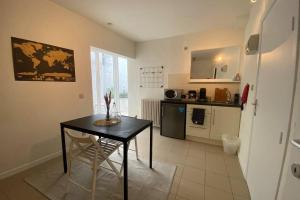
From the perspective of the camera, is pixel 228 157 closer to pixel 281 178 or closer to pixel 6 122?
pixel 281 178

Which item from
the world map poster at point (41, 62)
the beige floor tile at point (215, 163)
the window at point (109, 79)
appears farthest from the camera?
the window at point (109, 79)

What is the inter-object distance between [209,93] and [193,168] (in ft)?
6.17

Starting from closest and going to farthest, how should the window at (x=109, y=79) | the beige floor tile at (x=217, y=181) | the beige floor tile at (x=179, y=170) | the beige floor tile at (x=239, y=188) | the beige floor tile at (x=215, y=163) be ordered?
the beige floor tile at (x=239, y=188) < the beige floor tile at (x=217, y=181) < the beige floor tile at (x=179, y=170) < the beige floor tile at (x=215, y=163) < the window at (x=109, y=79)

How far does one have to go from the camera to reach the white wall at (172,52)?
304cm

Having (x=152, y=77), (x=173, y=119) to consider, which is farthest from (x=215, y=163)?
(x=152, y=77)

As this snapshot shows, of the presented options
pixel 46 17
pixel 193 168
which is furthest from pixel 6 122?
pixel 193 168

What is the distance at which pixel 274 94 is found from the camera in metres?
1.13

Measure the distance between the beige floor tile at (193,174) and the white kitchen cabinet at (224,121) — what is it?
1.09 metres

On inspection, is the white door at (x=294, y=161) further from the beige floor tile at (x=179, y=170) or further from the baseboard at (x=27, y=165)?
the baseboard at (x=27, y=165)

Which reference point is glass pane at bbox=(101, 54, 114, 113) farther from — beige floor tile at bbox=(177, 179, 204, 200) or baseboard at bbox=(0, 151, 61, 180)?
beige floor tile at bbox=(177, 179, 204, 200)

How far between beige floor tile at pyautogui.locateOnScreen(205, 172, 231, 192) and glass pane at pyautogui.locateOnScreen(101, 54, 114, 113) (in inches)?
141

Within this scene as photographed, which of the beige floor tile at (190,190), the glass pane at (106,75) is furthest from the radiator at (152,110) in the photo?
the beige floor tile at (190,190)

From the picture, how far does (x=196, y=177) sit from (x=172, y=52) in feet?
9.70

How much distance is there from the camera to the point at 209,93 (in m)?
3.29
